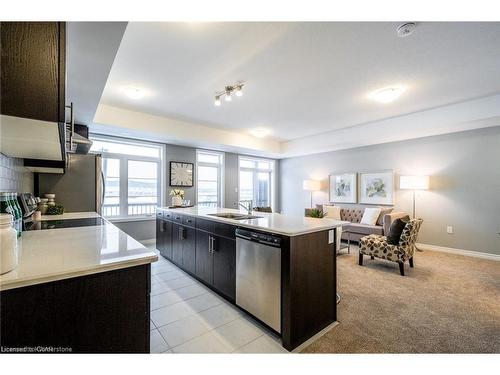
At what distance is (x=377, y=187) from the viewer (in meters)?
5.33

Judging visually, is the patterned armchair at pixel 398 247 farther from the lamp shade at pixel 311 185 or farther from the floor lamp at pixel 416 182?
the lamp shade at pixel 311 185

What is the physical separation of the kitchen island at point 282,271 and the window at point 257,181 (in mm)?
4488

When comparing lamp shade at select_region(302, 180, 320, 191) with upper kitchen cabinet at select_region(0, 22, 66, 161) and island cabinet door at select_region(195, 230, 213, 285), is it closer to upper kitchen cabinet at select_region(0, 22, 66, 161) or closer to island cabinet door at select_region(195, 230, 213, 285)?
island cabinet door at select_region(195, 230, 213, 285)

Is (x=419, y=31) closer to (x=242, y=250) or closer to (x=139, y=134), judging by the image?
(x=242, y=250)

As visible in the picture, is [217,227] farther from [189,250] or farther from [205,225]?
[189,250]

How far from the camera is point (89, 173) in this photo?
3.23 m

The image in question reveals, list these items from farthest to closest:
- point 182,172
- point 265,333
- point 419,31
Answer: point 182,172
point 419,31
point 265,333

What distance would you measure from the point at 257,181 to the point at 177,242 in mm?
4405

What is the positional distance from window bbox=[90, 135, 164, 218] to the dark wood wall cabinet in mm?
4093

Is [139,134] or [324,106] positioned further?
[139,134]

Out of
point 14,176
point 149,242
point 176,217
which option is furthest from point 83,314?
point 149,242

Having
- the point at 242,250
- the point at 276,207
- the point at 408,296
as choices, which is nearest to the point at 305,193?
the point at 276,207

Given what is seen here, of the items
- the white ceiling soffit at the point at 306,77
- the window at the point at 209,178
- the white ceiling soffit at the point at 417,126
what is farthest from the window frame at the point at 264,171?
the white ceiling soffit at the point at 306,77
